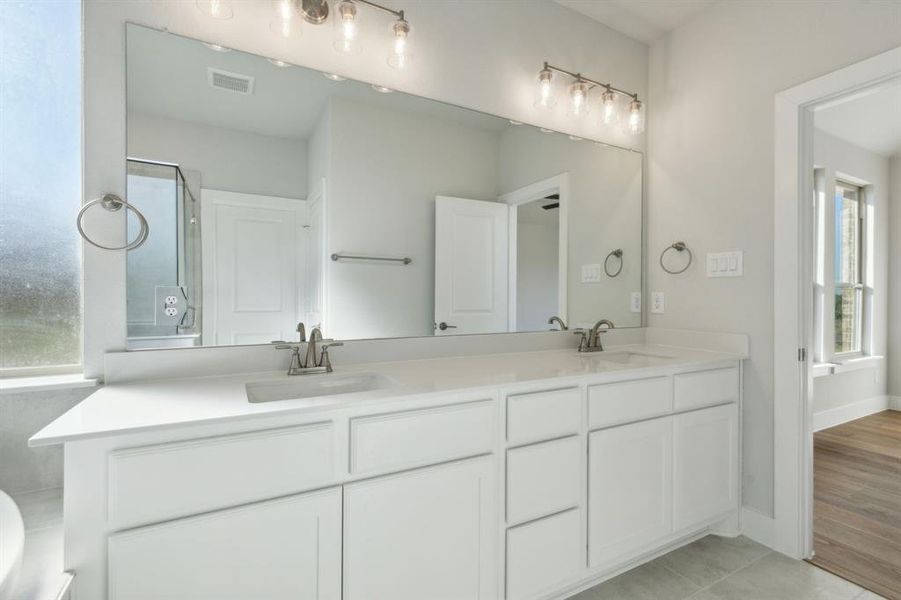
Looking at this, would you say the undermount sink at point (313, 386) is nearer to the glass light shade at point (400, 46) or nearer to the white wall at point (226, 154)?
the white wall at point (226, 154)

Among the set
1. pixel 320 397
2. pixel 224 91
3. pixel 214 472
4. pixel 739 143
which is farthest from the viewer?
pixel 739 143

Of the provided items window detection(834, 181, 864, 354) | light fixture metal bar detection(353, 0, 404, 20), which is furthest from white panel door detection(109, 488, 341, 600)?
window detection(834, 181, 864, 354)

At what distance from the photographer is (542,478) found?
1469 mm

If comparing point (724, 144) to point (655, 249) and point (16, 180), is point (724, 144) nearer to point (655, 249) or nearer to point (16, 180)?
point (655, 249)

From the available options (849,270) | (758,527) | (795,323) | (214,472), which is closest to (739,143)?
(795,323)

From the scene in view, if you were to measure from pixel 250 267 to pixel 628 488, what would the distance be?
1.69m

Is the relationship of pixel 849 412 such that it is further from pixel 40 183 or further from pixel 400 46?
pixel 40 183

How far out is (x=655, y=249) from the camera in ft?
8.50

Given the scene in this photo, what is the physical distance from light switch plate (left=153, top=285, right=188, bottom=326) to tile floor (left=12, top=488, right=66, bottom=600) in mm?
561

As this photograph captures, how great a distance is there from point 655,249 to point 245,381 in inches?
91.7

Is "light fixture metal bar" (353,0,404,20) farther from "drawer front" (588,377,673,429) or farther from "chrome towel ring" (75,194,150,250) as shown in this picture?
"drawer front" (588,377,673,429)

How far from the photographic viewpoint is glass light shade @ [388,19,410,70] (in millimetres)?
1717

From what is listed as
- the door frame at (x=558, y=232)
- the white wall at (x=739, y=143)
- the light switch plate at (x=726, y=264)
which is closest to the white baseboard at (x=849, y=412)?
the white wall at (x=739, y=143)

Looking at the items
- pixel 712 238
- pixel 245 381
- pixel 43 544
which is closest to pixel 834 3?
pixel 712 238
